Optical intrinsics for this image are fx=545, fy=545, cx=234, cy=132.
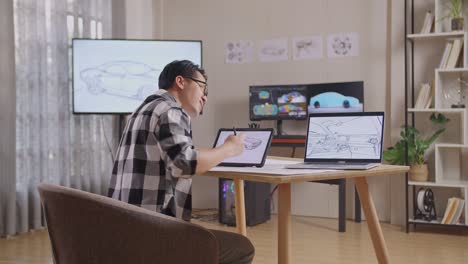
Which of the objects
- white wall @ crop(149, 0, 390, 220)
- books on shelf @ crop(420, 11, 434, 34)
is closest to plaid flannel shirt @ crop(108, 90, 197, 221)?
books on shelf @ crop(420, 11, 434, 34)

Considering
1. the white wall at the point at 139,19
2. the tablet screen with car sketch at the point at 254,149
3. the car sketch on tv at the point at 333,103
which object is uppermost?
the white wall at the point at 139,19

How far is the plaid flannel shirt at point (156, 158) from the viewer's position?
179cm

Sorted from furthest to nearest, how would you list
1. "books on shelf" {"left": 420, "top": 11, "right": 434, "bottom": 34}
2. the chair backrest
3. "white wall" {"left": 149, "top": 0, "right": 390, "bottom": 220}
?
"white wall" {"left": 149, "top": 0, "right": 390, "bottom": 220}
"books on shelf" {"left": 420, "top": 11, "right": 434, "bottom": 34}
the chair backrest

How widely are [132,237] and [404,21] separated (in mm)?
3886

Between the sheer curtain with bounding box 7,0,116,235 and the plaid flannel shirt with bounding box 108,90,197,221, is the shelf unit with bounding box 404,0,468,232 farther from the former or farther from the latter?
the plaid flannel shirt with bounding box 108,90,197,221

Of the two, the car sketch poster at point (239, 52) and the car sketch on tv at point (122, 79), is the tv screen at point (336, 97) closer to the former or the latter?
the car sketch poster at point (239, 52)

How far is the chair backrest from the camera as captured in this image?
5.01 feet

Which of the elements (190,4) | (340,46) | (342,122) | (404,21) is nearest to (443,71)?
(404,21)

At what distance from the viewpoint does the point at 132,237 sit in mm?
1547

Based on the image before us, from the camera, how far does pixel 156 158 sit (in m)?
1.85

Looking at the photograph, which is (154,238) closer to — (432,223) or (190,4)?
(432,223)

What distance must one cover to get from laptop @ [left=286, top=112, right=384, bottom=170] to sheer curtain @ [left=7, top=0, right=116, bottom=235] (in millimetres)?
2659

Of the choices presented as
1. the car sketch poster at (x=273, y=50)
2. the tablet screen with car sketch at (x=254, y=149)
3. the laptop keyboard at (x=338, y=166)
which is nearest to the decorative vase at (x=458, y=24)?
the car sketch poster at (x=273, y=50)

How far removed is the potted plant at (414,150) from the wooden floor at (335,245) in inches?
19.7
